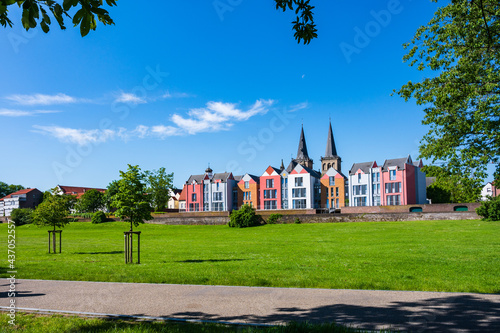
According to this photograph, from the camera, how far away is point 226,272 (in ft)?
38.5

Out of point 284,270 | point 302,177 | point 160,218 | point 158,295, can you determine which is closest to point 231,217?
point 160,218

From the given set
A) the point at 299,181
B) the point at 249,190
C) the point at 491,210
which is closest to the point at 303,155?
the point at 249,190

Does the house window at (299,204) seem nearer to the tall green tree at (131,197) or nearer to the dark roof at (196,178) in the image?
the dark roof at (196,178)

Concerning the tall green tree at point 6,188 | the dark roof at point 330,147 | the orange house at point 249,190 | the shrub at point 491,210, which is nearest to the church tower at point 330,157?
the dark roof at point 330,147

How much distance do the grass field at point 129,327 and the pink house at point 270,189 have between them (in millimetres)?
70873

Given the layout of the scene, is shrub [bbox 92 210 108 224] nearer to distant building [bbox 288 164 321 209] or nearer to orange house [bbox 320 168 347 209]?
distant building [bbox 288 164 321 209]

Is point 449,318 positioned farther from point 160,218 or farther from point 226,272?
point 160,218

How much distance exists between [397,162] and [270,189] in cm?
2590

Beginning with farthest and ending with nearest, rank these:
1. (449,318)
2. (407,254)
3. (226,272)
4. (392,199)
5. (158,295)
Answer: (392,199)
(407,254)
(226,272)
(158,295)
(449,318)

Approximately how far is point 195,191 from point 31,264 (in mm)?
71626

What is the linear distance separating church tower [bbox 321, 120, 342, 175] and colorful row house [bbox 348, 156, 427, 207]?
34.3m

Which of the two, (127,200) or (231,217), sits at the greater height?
(127,200)

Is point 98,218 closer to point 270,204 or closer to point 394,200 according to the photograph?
point 270,204

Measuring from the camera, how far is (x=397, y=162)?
219 feet
